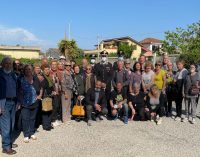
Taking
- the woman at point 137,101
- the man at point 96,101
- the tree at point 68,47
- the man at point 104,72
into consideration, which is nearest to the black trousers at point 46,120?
the man at point 96,101

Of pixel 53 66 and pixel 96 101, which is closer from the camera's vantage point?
pixel 53 66

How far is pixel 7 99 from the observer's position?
6.27 metres

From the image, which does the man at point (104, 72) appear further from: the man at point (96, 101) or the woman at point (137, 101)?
the woman at point (137, 101)

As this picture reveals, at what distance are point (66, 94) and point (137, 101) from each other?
2188 mm

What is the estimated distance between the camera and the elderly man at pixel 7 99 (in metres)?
6.11

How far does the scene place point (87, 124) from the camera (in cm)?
869

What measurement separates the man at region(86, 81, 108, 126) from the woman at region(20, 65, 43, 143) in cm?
203

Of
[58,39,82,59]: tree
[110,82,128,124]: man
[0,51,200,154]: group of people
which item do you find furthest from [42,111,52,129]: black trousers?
[58,39,82,59]: tree

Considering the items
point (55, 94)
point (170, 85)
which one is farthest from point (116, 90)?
point (55, 94)

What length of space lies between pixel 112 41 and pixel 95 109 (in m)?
55.5

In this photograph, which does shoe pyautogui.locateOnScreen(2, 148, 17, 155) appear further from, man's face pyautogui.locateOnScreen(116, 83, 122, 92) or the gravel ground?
man's face pyautogui.locateOnScreen(116, 83, 122, 92)

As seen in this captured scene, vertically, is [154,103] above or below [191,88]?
below

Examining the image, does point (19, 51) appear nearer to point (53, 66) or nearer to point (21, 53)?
point (21, 53)

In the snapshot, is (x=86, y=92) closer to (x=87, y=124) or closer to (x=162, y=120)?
(x=87, y=124)
